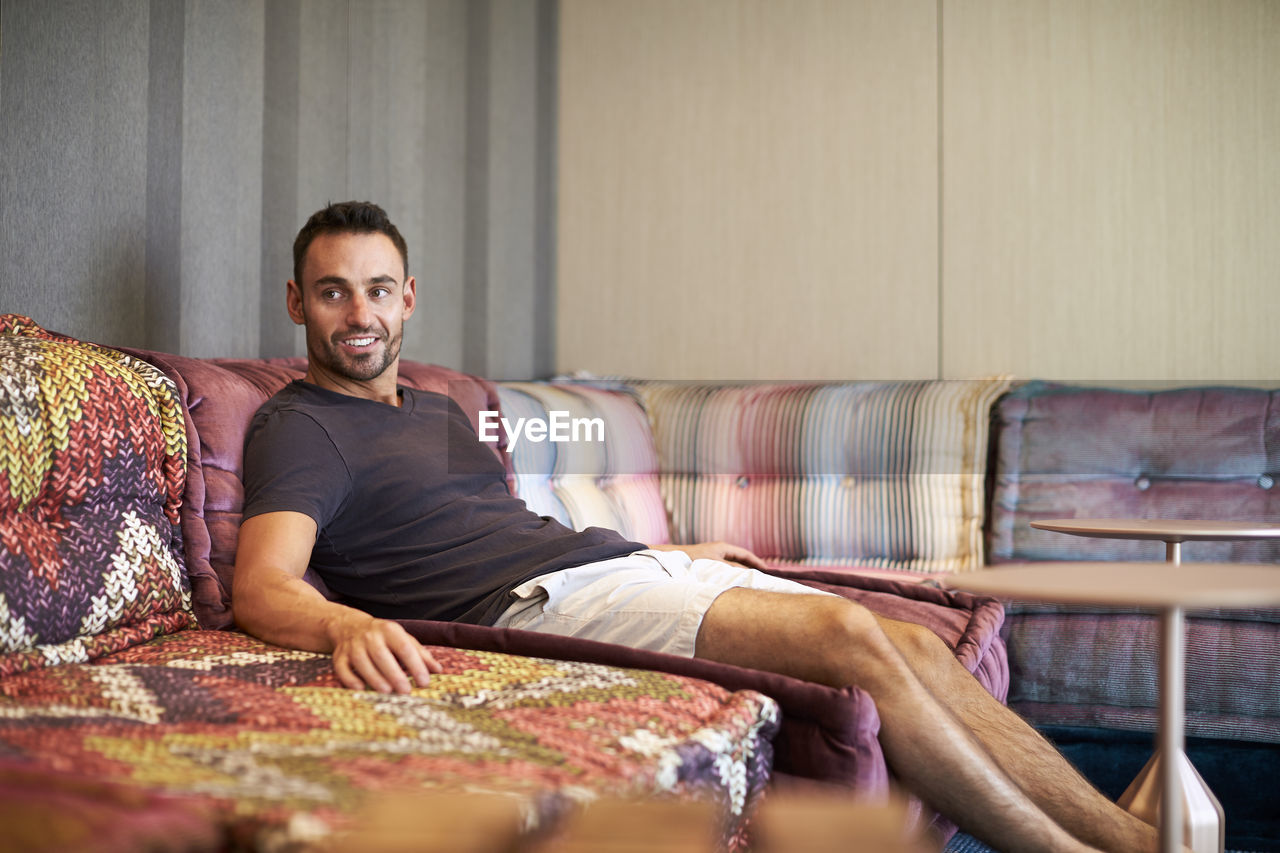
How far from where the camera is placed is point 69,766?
850 millimetres

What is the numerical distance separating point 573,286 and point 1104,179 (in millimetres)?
1803

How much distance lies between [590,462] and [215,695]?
1576 mm

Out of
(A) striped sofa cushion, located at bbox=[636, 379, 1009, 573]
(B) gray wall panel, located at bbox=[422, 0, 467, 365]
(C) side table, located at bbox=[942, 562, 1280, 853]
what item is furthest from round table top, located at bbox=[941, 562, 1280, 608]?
(B) gray wall panel, located at bbox=[422, 0, 467, 365]

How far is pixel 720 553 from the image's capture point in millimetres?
2072

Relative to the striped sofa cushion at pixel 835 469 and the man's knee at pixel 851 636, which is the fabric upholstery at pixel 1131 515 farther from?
the man's knee at pixel 851 636

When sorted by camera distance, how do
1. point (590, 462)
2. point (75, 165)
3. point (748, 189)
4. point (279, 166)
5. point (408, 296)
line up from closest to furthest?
point (75, 165) < point (408, 296) < point (279, 166) < point (590, 462) < point (748, 189)

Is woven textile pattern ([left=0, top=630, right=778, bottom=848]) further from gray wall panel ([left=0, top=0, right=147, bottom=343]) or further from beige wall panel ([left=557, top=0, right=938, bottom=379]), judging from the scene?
beige wall panel ([left=557, top=0, right=938, bottom=379])

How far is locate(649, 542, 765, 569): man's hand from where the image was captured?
2.02m

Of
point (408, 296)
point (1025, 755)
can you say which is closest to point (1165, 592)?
point (1025, 755)

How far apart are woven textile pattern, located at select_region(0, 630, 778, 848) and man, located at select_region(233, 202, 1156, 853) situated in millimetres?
99

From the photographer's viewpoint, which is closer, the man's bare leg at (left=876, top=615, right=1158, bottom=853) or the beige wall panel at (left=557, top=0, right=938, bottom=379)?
the man's bare leg at (left=876, top=615, right=1158, bottom=853)

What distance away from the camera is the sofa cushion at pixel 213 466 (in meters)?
1.59

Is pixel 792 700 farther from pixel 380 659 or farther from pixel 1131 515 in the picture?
pixel 1131 515

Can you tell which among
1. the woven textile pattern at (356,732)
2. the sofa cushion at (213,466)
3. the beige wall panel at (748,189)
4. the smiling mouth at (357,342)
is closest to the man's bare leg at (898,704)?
the woven textile pattern at (356,732)
